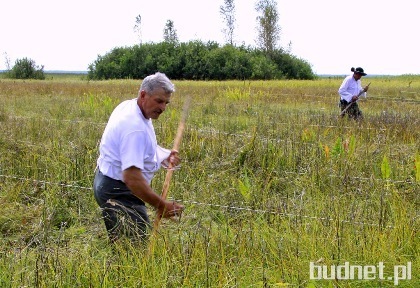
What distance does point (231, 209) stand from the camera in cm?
443

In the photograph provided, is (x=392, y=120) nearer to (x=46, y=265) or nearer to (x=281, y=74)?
(x=46, y=265)

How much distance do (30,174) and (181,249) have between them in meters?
3.00

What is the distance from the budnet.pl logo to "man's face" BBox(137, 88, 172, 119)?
1.31m

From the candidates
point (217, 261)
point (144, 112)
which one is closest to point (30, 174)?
point (144, 112)

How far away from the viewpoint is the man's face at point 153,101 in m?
→ 3.39

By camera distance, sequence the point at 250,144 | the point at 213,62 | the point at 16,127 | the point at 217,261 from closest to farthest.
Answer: the point at 217,261
the point at 250,144
the point at 16,127
the point at 213,62

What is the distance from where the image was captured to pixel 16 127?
7.70 metres

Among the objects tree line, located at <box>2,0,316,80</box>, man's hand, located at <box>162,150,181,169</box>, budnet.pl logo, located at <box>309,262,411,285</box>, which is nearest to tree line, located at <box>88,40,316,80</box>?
tree line, located at <box>2,0,316,80</box>

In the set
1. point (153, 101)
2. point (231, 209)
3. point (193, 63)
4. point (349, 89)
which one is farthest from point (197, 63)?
point (153, 101)

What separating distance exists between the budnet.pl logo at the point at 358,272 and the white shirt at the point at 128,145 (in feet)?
3.84

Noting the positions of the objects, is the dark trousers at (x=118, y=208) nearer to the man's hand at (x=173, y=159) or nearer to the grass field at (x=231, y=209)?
the grass field at (x=231, y=209)

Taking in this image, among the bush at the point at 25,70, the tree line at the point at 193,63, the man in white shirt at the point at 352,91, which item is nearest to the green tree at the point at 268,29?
the tree line at the point at 193,63

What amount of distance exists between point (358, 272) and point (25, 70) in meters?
41.1

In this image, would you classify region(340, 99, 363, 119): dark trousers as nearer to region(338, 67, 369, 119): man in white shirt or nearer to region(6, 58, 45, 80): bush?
region(338, 67, 369, 119): man in white shirt
